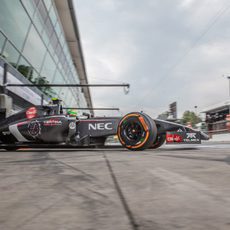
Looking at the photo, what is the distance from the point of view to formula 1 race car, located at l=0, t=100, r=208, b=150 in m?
5.74

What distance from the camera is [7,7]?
10062 millimetres

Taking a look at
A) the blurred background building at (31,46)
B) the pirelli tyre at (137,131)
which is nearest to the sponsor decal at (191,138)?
the pirelli tyre at (137,131)

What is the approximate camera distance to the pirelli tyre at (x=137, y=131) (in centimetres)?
533

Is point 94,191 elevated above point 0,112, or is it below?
below

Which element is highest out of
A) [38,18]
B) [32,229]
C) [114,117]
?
[38,18]

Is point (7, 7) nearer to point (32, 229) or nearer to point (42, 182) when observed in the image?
point (42, 182)

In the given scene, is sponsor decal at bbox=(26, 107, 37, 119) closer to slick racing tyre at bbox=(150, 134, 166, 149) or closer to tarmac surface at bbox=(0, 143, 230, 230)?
slick racing tyre at bbox=(150, 134, 166, 149)

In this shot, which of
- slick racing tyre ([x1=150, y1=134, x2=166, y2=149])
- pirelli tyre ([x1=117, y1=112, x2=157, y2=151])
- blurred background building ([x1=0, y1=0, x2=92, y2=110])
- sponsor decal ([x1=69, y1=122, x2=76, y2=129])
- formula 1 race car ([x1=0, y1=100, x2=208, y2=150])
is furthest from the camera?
blurred background building ([x1=0, y1=0, x2=92, y2=110])

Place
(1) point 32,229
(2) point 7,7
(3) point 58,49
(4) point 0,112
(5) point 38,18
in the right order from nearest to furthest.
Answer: (1) point 32,229
(4) point 0,112
(2) point 7,7
(5) point 38,18
(3) point 58,49

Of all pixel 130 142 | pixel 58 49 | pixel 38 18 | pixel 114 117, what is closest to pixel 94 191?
pixel 130 142

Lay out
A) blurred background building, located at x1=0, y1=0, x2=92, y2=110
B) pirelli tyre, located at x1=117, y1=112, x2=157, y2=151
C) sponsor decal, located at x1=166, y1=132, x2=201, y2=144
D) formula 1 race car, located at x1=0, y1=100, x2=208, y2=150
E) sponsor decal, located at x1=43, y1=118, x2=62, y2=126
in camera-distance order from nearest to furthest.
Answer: pirelli tyre, located at x1=117, y1=112, x2=157, y2=151 → formula 1 race car, located at x1=0, y1=100, x2=208, y2=150 → sponsor decal, located at x1=166, y1=132, x2=201, y2=144 → sponsor decal, located at x1=43, y1=118, x2=62, y2=126 → blurred background building, located at x1=0, y1=0, x2=92, y2=110

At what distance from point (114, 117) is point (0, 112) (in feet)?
10.8

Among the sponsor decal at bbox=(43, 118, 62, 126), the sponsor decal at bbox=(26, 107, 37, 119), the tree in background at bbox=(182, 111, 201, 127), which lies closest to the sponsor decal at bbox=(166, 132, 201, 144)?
the sponsor decal at bbox=(43, 118, 62, 126)

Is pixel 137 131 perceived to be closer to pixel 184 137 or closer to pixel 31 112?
pixel 184 137
